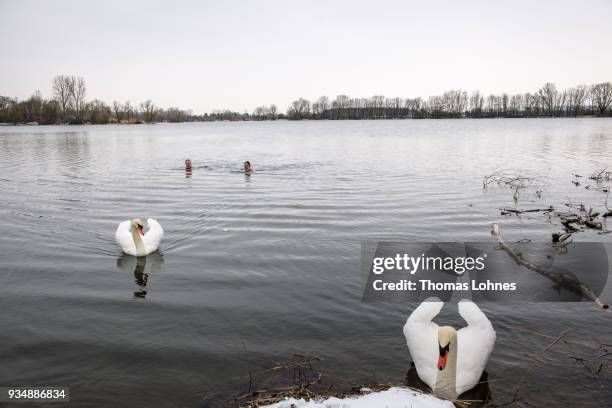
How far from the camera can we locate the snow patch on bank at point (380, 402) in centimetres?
500

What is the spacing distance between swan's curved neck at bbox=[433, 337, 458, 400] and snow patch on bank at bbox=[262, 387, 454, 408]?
18 centimetres

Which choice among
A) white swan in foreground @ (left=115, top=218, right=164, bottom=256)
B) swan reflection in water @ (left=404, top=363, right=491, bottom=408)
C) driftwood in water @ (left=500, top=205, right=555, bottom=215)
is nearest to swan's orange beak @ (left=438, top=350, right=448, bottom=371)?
swan reflection in water @ (left=404, top=363, right=491, bottom=408)

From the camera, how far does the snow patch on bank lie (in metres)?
5.00

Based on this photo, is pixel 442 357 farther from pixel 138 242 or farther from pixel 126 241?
pixel 126 241

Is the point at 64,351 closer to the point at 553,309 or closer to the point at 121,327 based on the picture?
the point at 121,327

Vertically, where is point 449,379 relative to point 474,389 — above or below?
above

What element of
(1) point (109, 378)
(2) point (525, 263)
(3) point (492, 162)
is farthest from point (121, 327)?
(3) point (492, 162)

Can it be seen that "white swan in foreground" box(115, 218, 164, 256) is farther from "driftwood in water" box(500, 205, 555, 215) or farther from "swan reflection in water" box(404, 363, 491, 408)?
"driftwood in water" box(500, 205, 555, 215)

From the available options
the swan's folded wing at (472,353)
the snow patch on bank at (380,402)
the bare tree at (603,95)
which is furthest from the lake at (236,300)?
the bare tree at (603,95)

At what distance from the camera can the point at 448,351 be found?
17.5ft

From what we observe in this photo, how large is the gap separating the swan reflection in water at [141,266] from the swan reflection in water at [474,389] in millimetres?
5104
